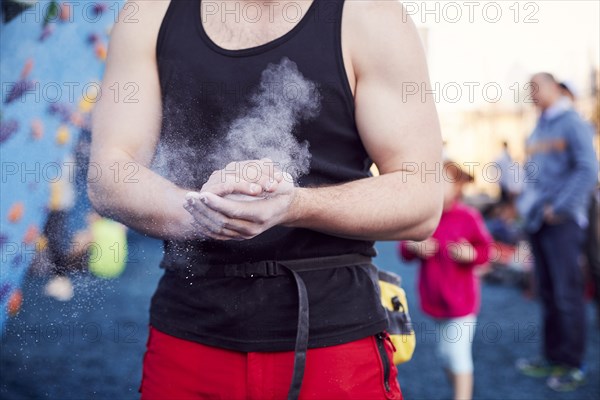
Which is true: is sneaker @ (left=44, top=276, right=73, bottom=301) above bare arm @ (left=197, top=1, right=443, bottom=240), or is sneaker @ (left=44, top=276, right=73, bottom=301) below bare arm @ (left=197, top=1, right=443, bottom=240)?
below

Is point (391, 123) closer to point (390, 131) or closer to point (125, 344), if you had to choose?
point (390, 131)

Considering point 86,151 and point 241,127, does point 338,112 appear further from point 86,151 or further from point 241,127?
point 86,151

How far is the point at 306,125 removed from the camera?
1.45 metres

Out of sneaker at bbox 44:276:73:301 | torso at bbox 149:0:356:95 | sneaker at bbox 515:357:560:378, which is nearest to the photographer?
torso at bbox 149:0:356:95

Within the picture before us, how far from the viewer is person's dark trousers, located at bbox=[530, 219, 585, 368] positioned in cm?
427

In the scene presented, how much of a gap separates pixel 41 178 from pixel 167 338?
0.56 m

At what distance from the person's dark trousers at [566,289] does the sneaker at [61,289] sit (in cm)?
334

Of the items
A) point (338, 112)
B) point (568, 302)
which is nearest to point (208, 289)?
point (338, 112)

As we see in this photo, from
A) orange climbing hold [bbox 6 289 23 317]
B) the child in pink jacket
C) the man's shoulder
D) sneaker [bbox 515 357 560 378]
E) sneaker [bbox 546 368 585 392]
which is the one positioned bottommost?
sneaker [bbox 515 357 560 378]

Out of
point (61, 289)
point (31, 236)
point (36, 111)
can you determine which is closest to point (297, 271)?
point (61, 289)

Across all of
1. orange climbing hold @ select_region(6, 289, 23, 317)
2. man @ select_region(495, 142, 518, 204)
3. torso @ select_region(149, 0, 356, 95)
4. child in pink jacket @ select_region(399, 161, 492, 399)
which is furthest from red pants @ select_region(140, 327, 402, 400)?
man @ select_region(495, 142, 518, 204)

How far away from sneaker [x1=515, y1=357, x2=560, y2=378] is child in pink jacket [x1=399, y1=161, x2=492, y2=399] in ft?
3.07

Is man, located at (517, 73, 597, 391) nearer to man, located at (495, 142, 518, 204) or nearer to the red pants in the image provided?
the red pants

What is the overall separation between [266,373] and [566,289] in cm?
334
